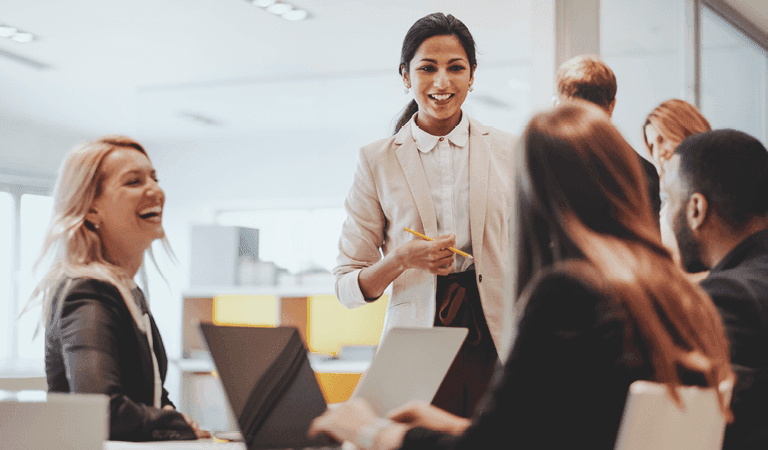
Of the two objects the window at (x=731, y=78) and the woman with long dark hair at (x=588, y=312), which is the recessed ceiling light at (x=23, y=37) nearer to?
the window at (x=731, y=78)

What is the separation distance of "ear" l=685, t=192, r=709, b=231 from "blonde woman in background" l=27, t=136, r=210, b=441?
1.08m

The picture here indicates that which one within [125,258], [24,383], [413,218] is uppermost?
[413,218]

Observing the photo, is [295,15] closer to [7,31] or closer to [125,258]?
[7,31]

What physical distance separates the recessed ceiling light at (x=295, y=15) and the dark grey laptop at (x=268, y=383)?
14.0 ft

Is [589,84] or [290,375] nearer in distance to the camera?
[290,375]

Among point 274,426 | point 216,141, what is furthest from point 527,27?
point 274,426

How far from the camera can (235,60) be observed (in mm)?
6199

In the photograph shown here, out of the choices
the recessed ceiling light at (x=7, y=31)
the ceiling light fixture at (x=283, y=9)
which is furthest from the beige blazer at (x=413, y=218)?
the recessed ceiling light at (x=7, y=31)

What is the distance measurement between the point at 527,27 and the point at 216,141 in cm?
365

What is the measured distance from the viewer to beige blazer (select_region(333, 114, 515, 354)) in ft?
6.35

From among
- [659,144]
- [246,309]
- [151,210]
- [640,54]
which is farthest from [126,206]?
[246,309]

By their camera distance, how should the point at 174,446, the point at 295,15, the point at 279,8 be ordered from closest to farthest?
the point at 174,446 < the point at 279,8 < the point at 295,15

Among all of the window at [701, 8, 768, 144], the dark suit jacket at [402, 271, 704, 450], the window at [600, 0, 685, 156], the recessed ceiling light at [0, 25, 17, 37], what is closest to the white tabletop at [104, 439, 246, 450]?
the dark suit jacket at [402, 271, 704, 450]

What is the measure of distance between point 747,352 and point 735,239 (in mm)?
323
